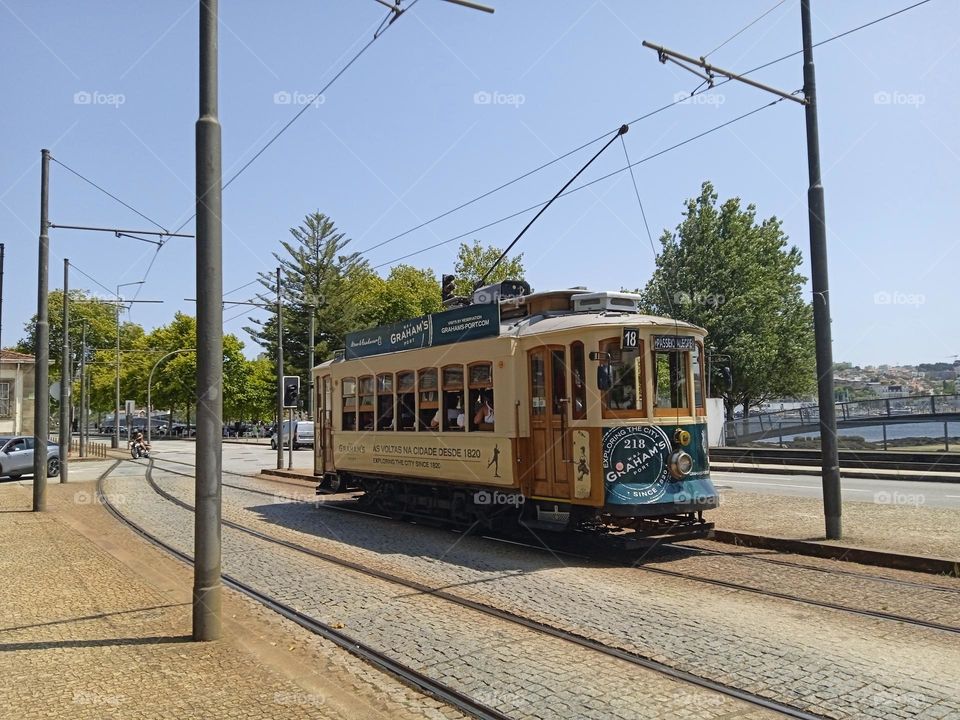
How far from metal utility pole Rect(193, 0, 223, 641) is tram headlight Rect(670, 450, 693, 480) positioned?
19.1 ft

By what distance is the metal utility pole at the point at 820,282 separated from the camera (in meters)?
11.0

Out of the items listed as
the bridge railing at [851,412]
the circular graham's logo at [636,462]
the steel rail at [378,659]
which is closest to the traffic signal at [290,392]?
the bridge railing at [851,412]

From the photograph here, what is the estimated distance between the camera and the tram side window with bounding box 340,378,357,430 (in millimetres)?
16031

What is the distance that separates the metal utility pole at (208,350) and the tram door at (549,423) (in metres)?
5.07

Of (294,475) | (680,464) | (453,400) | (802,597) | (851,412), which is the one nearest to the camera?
(802,597)

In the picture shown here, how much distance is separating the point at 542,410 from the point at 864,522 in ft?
17.2

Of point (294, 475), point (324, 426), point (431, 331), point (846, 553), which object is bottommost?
point (846, 553)

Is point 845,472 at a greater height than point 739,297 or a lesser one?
lesser

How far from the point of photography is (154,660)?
6363mm

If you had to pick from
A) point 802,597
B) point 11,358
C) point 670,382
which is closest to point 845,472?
point 670,382

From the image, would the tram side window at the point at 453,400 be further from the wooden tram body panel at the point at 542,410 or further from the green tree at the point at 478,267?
the green tree at the point at 478,267

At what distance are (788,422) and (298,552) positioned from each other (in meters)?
28.6

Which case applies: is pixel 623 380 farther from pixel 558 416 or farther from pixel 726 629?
pixel 726 629

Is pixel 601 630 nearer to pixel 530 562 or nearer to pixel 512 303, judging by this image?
pixel 530 562
